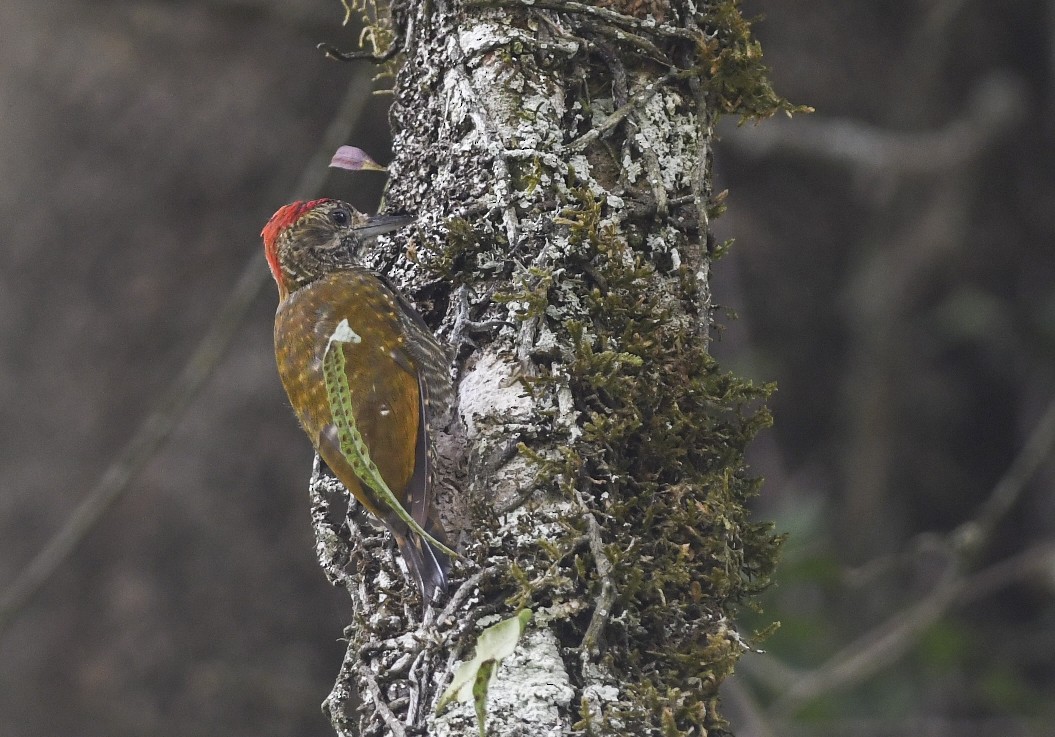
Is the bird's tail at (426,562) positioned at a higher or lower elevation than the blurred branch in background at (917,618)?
lower

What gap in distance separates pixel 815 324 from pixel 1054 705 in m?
Answer: 2.09

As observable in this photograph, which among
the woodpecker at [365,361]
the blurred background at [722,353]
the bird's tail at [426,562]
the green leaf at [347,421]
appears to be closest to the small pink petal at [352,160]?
the woodpecker at [365,361]

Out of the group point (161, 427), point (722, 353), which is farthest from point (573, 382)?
point (722, 353)

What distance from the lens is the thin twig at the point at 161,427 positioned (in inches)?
143

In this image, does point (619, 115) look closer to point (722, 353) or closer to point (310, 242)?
point (310, 242)

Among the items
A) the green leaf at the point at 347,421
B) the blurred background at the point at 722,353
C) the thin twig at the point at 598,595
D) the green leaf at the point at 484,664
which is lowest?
the green leaf at the point at 484,664

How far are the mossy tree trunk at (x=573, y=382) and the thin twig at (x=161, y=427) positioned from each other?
130cm

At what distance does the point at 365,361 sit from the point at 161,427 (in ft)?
4.50

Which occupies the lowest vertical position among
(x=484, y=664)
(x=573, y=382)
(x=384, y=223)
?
(x=484, y=664)

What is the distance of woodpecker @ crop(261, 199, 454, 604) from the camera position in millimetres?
2248

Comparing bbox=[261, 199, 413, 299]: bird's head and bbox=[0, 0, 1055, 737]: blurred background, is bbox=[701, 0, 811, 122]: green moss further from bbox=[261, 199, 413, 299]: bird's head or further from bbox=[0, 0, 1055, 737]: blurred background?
bbox=[0, 0, 1055, 737]: blurred background

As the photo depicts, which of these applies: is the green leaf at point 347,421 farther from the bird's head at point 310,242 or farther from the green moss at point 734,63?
the green moss at point 734,63

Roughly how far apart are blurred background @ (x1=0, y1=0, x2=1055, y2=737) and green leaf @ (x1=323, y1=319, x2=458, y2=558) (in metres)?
2.21

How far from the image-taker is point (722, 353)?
6328 millimetres
